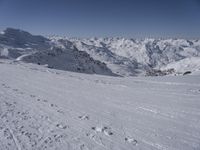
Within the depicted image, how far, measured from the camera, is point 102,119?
34.4ft

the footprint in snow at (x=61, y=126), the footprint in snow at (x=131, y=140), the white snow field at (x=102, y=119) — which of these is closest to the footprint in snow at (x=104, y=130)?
the white snow field at (x=102, y=119)

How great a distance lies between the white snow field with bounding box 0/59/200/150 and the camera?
26.3ft

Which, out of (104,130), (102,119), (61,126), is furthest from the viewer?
(102,119)

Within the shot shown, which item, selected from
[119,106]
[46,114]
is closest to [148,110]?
[119,106]

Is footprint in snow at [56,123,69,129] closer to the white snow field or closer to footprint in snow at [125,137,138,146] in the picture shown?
the white snow field

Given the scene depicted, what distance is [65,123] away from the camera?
1019cm

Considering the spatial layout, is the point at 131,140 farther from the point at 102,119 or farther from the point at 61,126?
the point at 61,126

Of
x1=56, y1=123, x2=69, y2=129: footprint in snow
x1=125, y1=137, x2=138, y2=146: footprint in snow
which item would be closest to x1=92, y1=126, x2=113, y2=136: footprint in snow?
x1=125, y1=137, x2=138, y2=146: footprint in snow

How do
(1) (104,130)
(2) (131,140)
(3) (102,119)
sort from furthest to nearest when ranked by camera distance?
(3) (102,119)
(1) (104,130)
(2) (131,140)

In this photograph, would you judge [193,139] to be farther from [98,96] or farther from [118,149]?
[98,96]

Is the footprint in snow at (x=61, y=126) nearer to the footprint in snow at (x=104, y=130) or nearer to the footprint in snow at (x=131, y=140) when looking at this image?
the footprint in snow at (x=104, y=130)

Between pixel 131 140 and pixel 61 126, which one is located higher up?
pixel 131 140

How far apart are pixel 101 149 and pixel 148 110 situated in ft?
15.1

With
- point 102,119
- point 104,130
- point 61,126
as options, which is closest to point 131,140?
point 104,130
